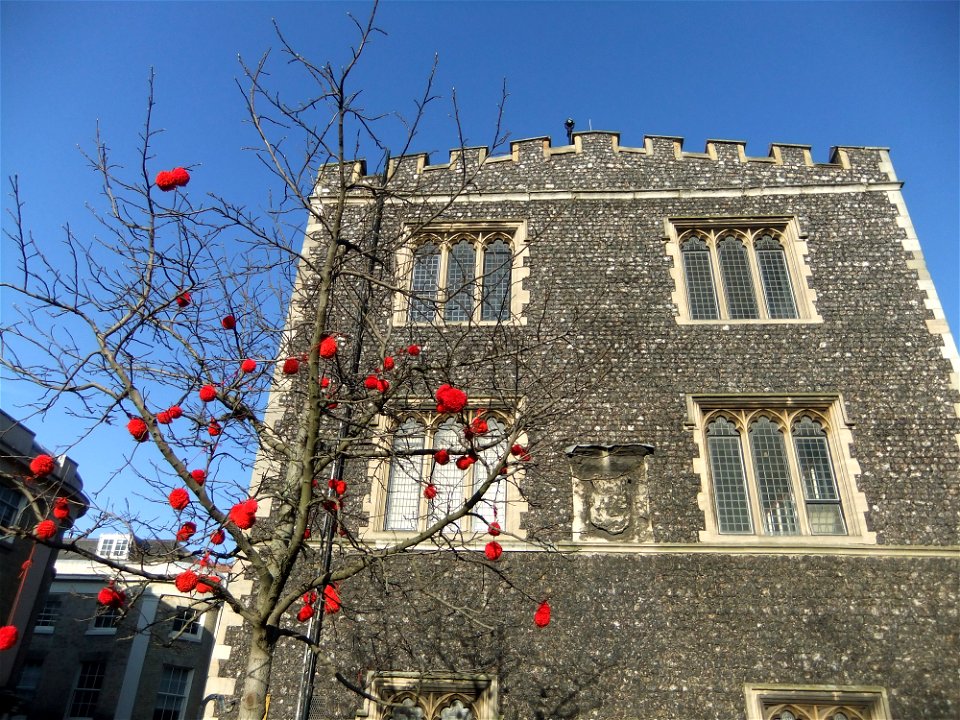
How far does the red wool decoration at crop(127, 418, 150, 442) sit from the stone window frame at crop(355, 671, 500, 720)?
3.83m

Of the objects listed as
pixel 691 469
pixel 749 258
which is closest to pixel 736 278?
pixel 749 258

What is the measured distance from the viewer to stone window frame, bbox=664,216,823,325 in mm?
9391

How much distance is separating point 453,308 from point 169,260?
→ 4879 mm

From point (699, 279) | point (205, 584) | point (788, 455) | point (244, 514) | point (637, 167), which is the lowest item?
point (205, 584)

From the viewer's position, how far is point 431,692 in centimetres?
728

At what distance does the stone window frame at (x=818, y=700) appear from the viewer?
273 inches

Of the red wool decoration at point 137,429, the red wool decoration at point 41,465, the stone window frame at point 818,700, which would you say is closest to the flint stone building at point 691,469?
the stone window frame at point 818,700

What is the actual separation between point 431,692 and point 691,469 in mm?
3858

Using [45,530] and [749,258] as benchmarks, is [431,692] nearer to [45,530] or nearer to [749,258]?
[45,530]

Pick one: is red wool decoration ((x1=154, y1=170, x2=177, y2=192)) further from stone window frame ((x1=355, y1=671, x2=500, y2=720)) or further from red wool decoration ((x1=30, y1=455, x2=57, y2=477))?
stone window frame ((x1=355, y1=671, x2=500, y2=720))

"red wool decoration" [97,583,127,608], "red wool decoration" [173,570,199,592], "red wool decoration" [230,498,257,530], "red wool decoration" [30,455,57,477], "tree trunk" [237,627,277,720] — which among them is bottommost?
"tree trunk" [237,627,277,720]

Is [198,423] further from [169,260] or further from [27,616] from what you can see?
[27,616]

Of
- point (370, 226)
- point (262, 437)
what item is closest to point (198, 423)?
point (262, 437)

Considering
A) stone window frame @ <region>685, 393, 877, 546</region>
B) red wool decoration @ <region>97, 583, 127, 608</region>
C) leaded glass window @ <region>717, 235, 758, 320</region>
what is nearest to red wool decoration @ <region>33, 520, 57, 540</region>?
red wool decoration @ <region>97, 583, 127, 608</region>
